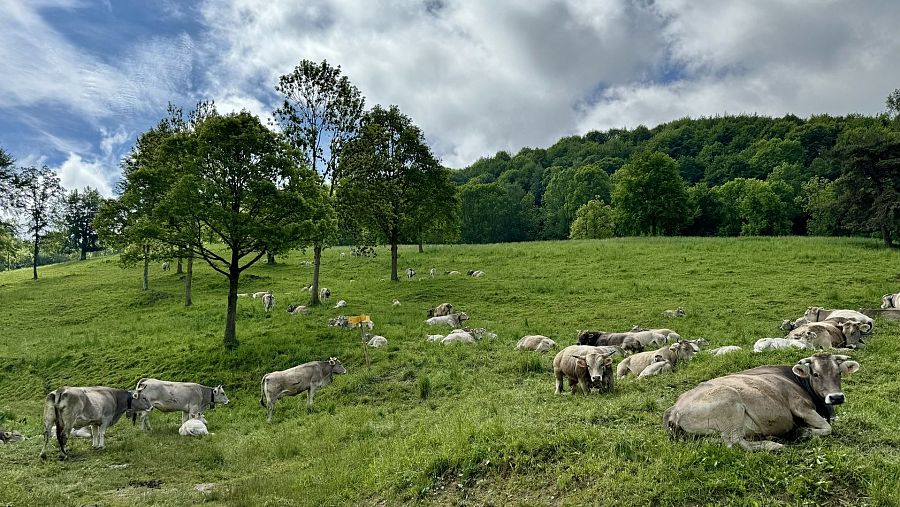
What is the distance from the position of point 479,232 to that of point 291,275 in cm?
6166

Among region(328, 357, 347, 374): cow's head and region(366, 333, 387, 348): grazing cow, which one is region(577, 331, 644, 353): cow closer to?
region(366, 333, 387, 348): grazing cow

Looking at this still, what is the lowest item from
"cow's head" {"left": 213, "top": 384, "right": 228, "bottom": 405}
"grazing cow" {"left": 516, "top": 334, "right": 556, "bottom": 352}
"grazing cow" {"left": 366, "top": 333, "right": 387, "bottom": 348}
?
"cow's head" {"left": 213, "top": 384, "right": 228, "bottom": 405}

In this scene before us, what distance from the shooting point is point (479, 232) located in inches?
4053

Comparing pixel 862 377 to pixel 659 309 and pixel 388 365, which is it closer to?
pixel 388 365

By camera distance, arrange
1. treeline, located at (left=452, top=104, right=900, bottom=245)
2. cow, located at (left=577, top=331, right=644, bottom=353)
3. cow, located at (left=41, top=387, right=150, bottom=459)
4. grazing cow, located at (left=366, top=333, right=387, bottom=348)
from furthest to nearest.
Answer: treeline, located at (left=452, top=104, right=900, bottom=245), grazing cow, located at (left=366, top=333, right=387, bottom=348), cow, located at (left=577, top=331, right=644, bottom=353), cow, located at (left=41, top=387, right=150, bottom=459)

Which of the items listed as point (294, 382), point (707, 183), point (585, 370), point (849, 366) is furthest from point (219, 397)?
point (707, 183)

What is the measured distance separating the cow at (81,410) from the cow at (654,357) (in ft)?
43.6

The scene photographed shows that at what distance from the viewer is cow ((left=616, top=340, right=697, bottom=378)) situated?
13494mm

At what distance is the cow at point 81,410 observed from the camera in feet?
37.3

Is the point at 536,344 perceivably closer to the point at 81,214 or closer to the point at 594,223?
the point at 594,223

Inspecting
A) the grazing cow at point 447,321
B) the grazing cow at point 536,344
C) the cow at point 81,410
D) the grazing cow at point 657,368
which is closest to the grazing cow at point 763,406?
the grazing cow at point 657,368

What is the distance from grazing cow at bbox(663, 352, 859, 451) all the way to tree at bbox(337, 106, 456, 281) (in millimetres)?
30410

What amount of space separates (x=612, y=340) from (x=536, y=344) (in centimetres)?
272

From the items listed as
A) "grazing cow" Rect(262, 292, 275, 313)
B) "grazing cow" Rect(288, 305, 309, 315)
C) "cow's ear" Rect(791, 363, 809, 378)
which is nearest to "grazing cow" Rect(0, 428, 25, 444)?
"grazing cow" Rect(288, 305, 309, 315)
